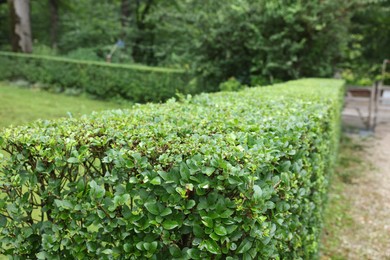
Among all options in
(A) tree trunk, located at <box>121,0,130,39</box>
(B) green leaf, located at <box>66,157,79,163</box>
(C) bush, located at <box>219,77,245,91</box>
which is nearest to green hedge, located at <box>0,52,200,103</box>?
(C) bush, located at <box>219,77,245,91</box>

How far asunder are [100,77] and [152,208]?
13582mm

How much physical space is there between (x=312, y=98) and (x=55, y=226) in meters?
→ 3.23

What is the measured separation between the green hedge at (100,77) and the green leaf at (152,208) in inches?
418

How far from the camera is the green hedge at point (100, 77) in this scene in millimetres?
13336

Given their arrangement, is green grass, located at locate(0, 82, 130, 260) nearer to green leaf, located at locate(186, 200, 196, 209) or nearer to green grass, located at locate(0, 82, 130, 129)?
green grass, located at locate(0, 82, 130, 129)

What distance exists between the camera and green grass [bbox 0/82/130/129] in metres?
10.2

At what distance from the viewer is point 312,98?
4.38 m

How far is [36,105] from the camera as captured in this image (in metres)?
12.1

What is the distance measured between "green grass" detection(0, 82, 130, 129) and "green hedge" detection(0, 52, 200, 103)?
566 millimetres

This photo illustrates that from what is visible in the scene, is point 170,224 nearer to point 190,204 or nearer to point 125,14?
point 190,204

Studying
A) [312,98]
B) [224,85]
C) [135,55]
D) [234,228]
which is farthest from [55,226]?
[135,55]

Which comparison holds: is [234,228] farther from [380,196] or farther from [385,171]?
[385,171]

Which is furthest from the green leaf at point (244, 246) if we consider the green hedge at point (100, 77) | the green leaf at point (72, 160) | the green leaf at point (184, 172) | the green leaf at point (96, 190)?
the green hedge at point (100, 77)

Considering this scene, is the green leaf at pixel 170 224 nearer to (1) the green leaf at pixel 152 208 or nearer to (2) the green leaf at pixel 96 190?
(1) the green leaf at pixel 152 208
